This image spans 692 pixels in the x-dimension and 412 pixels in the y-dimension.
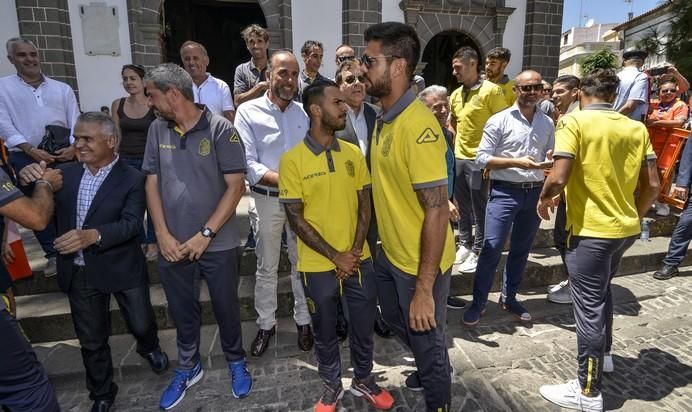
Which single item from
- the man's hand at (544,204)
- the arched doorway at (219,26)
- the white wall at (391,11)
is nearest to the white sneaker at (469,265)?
the man's hand at (544,204)

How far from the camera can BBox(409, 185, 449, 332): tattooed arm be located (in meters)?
1.99

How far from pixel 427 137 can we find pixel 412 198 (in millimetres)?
327

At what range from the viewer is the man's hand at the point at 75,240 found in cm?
242

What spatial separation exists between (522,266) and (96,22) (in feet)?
28.5

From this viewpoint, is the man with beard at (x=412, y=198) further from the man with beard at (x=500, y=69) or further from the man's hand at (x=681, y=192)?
the man's hand at (x=681, y=192)

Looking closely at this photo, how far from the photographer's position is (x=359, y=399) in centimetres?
293

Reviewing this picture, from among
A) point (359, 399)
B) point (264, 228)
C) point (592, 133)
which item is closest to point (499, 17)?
point (592, 133)

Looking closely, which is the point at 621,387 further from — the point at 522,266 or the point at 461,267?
the point at 461,267

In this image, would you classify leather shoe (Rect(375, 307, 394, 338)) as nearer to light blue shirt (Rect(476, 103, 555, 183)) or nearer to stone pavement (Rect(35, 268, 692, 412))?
stone pavement (Rect(35, 268, 692, 412))

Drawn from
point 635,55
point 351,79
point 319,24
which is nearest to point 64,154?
point 351,79

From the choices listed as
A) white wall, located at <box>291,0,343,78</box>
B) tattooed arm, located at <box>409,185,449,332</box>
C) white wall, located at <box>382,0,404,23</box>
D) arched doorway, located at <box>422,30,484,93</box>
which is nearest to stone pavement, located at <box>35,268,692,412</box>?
tattooed arm, located at <box>409,185,449,332</box>

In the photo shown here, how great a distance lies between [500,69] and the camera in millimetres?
4707

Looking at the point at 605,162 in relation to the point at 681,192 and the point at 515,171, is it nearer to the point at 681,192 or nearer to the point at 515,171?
the point at 515,171

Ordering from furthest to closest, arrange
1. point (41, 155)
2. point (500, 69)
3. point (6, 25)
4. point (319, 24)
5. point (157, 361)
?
point (319, 24), point (6, 25), point (500, 69), point (41, 155), point (157, 361)
